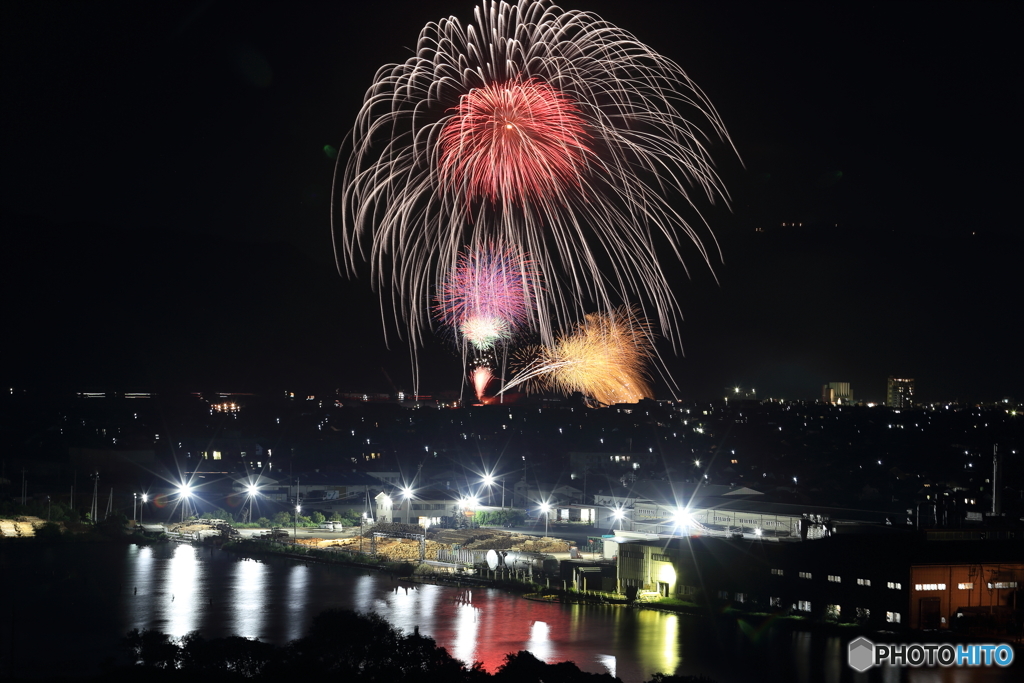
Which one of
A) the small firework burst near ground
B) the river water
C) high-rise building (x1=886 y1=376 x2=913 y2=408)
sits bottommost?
the river water

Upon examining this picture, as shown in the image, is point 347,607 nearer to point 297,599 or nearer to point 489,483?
point 297,599

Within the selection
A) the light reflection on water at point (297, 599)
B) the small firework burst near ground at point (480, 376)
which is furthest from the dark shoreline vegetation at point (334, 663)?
the small firework burst near ground at point (480, 376)

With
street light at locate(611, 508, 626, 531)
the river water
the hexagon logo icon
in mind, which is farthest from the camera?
street light at locate(611, 508, 626, 531)

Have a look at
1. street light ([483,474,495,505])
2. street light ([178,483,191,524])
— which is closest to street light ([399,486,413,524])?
street light ([483,474,495,505])

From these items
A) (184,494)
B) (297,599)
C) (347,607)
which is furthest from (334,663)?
(184,494)

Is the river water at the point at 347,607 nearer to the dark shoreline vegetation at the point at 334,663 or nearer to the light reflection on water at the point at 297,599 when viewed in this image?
the light reflection on water at the point at 297,599

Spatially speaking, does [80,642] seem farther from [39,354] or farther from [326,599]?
[39,354]

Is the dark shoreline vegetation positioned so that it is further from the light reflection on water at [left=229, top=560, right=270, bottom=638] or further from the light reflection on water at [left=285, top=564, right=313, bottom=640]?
the light reflection on water at [left=229, top=560, right=270, bottom=638]
